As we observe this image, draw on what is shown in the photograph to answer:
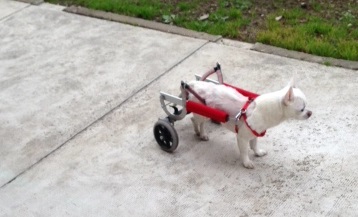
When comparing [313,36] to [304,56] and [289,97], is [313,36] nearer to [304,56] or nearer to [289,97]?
[304,56]

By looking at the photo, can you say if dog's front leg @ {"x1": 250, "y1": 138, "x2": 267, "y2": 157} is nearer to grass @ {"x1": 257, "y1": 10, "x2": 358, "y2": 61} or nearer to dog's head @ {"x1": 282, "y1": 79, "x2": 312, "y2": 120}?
dog's head @ {"x1": 282, "y1": 79, "x2": 312, "y2": 120}

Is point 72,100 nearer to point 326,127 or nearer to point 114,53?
point 114,53

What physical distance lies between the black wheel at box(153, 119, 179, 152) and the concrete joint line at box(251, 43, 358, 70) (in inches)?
63.1

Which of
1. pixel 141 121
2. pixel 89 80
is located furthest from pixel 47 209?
pixel 89 80

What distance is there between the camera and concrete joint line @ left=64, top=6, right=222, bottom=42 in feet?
18.8

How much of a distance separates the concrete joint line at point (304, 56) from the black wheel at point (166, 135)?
5.26 ft

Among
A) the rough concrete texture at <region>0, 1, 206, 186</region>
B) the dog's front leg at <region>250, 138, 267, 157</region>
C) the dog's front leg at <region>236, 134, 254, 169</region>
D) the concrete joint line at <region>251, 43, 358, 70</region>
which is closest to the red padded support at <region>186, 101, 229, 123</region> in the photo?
the dog's front leg at <region>236, 134, 254, 169</region>

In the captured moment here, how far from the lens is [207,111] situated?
3.79m

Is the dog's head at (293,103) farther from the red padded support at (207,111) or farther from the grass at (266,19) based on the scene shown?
the grass at (266,19)

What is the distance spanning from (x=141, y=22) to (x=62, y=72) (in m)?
1.14

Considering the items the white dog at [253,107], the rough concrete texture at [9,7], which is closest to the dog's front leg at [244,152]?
the white dog at [253,107]

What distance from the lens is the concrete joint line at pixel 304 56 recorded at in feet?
16.1

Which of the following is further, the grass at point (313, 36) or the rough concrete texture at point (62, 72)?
the grass at point (313, 36)

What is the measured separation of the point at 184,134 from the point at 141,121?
0.39 m
